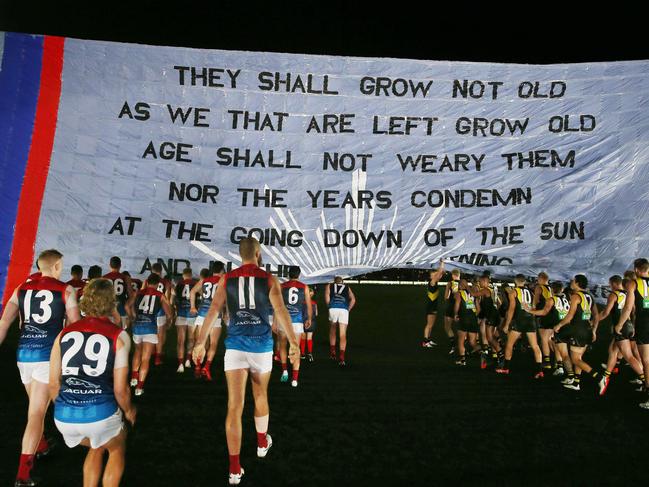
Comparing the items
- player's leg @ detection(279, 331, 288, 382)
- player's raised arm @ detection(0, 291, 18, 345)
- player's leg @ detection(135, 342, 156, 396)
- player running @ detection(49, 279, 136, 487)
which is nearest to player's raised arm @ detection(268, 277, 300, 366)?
player running @ detection(49, 279, 136, 487)

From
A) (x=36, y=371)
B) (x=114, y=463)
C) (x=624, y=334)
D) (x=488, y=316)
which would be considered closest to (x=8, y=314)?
(x=36, y=371)

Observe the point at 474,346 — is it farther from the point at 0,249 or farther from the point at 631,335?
the point at 0,249

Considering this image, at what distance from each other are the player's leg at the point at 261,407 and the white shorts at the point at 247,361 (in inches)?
2.4

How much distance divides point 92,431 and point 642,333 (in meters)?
8.26

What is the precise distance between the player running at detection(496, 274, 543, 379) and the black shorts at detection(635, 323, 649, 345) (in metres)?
2.61

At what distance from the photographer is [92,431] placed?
411 centimetres

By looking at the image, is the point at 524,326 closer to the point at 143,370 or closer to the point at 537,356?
the point at 537,356

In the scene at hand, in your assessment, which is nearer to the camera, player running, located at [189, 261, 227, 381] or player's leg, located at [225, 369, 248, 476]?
player's leg, located at [225, 369, 248, 476]

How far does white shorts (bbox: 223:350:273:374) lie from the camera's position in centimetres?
572

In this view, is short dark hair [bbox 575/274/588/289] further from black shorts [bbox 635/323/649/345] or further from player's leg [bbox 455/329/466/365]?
player's leg [bbox 455/329/466/365]

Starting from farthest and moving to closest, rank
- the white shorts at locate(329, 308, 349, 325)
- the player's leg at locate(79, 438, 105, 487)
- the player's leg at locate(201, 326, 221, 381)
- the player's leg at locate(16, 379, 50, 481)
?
the white shorts at locate(329, 308, 349, 325) → the player's leg at locate(201, 326, 221, 381) → the player's leg at locate(16, 379, 50, 481) → the player's leg at locate(79, 438, 105, 487)

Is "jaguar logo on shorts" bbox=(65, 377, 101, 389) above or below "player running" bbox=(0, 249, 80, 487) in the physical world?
below

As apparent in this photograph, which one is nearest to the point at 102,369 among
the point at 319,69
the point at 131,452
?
the point at 131,452

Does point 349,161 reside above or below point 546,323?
above
